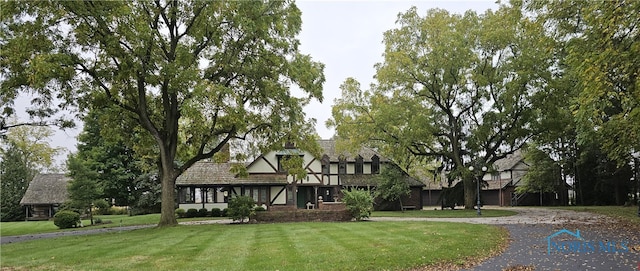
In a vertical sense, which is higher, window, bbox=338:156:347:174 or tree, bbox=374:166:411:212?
window, bbox=338:156:347:174

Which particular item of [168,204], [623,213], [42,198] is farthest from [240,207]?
[42,198]

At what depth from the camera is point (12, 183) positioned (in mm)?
50000

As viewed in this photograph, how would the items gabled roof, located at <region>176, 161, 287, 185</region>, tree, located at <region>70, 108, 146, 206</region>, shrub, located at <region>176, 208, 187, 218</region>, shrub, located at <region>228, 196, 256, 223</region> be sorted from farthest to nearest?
1. tree, located at <region>70, 108, 146, 206</region>
2. gabled roof, located at <region>176, 161, 287, 185</region>
3. shrub, located at <region>176, 208, 187, 218</region>
4. shrub, located at <region>228, 196, 256, 223</region>

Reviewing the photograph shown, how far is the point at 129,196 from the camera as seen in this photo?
143 feet

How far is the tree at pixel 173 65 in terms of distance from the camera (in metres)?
17.2

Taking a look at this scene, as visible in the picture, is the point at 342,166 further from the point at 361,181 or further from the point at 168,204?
the point at 168,204

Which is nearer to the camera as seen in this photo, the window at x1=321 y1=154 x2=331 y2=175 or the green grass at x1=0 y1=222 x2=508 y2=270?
the green grass at x1=0 y1=222 x2=508 y2=270

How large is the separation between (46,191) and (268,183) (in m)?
27.5

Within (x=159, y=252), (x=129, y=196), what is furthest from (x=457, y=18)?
(x=129, y=196)

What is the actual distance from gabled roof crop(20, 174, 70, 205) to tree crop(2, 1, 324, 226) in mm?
27661

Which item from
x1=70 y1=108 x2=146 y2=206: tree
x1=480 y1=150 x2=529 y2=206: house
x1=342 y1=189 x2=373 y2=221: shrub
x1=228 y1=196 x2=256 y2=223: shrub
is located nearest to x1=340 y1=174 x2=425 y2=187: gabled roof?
x1=480 y1=150 x2=529 y2=206: house

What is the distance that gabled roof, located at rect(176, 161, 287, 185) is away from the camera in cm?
3578

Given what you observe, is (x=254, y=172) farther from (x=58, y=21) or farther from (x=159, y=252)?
(x=159, y=252)

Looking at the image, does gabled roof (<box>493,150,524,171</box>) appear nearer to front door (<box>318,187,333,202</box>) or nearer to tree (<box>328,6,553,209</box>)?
tree (<box>328,6,553,209</box>)
